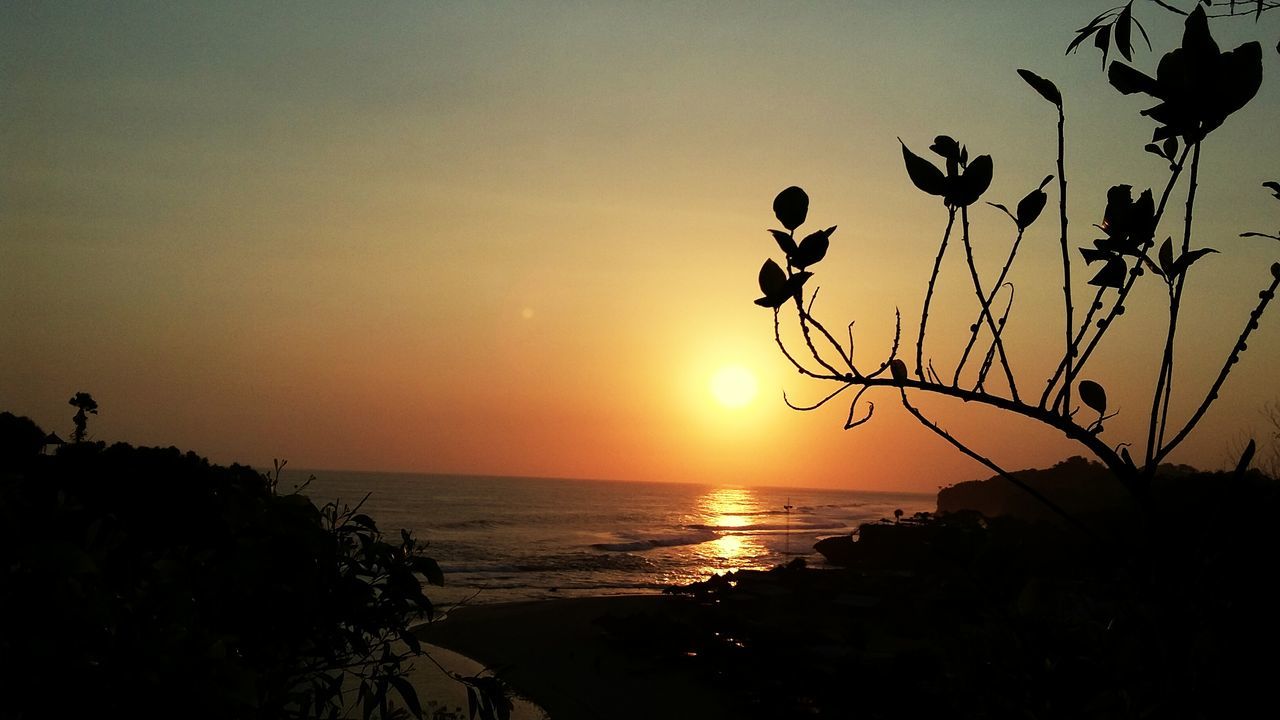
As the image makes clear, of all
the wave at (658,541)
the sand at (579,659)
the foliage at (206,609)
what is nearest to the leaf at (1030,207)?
the foliage at (206,609)

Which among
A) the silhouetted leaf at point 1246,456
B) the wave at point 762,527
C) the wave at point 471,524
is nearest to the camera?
the silhouetted leaf at point 1246,456

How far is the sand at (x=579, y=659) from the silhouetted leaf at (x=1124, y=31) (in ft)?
45.7

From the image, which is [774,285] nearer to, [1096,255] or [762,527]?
[1096,255]

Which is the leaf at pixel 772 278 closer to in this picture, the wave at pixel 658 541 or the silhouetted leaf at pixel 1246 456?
the silhouetted leaf at pixel 1246 456

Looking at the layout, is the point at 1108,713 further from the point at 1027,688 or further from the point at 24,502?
the point at 24,502

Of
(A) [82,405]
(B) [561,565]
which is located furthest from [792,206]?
(B) [561,565]

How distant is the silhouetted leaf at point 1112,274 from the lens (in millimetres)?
2191

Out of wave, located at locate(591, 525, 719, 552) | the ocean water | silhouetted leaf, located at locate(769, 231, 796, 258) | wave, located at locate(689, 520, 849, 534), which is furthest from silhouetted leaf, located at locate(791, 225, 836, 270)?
wave, located at locate(689, 520, 849, 534)

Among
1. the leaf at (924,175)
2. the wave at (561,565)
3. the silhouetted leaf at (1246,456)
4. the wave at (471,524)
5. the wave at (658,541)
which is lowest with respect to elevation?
the wave at (658,541)

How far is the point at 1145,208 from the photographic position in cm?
211

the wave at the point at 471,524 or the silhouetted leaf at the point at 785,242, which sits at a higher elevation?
the silhouetted leaf at the point at 785,242

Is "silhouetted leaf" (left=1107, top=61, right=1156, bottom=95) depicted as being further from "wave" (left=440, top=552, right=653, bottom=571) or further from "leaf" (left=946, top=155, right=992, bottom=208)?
"wave" (left=440, top=552, right=653, bottom=571)

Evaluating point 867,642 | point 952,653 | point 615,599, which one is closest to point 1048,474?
point 615,599

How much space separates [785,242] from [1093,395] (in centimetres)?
86
